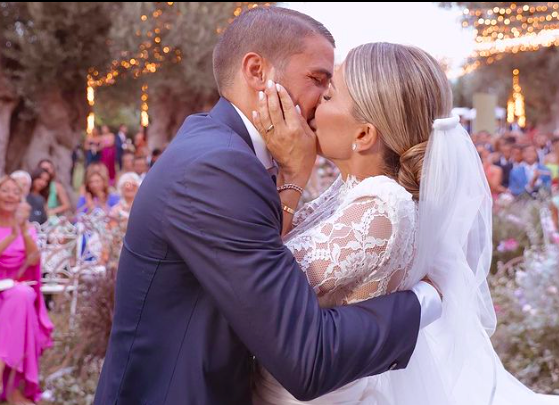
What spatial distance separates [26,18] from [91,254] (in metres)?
10.9

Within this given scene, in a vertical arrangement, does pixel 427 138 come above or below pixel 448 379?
above

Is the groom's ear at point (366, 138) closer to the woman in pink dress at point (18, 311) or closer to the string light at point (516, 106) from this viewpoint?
the woman in pink dress at point (18, 311)

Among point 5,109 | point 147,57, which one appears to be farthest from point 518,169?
point 5,109

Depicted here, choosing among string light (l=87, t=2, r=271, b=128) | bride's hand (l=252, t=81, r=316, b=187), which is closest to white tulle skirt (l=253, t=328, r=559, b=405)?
bride's hand (l=252, t=81, r=316, b=187)

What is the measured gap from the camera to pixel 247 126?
231cm

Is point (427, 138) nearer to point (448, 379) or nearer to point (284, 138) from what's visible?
point (284, 138)

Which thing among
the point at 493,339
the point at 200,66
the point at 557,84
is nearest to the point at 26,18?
the point at 200,66

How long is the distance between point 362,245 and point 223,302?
0.44m

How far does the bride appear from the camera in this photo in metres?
2.14

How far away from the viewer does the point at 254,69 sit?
8.00ft

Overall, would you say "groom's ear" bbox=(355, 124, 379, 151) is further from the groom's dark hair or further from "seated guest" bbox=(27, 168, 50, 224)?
"seated guest" bbox=(27, 168, 50, 224)

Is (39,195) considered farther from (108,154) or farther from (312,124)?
(312,124)

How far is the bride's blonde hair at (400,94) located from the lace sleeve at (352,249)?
0.27 meters

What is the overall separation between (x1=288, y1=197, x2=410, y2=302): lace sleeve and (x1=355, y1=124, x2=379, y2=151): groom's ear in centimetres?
23
